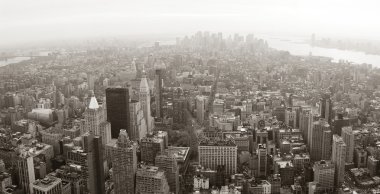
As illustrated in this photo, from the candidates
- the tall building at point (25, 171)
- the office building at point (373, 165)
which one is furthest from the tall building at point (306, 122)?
the tall building at point (25, 171)

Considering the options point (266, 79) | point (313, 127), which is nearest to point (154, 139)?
point (313, 127)

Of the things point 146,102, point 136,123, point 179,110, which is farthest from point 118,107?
point 179,110

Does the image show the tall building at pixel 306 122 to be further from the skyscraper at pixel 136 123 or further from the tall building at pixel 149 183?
the tall building at pixel 149 183

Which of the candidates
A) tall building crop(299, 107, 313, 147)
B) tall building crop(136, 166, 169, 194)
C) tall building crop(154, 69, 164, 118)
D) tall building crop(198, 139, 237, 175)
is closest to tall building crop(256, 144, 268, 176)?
tall building crop(198, 139, 237, 175)

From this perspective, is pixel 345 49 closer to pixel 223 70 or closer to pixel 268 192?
pixel 223 70

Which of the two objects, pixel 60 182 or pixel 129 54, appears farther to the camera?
pixel 129 54

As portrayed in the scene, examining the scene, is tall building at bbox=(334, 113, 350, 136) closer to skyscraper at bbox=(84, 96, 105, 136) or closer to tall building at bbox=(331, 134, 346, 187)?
tall building at bbox=(331, 134, 346, 187)
